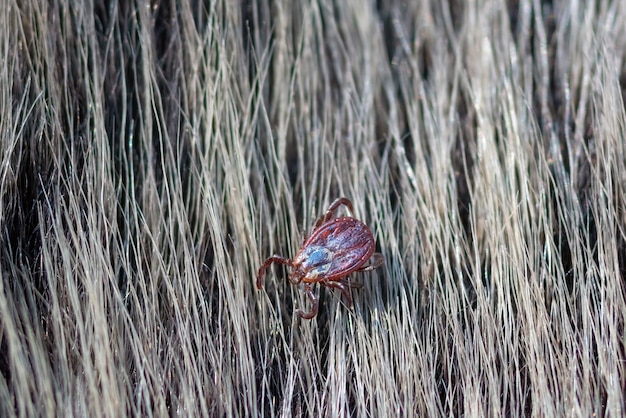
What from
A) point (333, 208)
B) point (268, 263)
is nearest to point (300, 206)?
point (333, 208)

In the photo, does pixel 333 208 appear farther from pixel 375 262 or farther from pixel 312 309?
pixel 312 309

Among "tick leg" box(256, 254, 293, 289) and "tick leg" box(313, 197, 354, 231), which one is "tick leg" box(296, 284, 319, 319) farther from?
"tick leg" box(313, 197, 354, 231)

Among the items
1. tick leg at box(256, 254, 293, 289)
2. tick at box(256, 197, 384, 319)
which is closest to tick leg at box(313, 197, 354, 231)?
tick at box(256, 197, 384, 319)

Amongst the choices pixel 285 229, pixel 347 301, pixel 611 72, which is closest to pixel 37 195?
pixel 285 229

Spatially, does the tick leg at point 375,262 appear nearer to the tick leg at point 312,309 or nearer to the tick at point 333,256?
the tick at point 333,256

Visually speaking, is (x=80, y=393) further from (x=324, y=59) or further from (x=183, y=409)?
(x=324, y=59)

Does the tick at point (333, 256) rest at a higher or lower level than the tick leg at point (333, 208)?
lower

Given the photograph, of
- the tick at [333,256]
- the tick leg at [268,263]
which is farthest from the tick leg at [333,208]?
the tick leg at [268,263]
